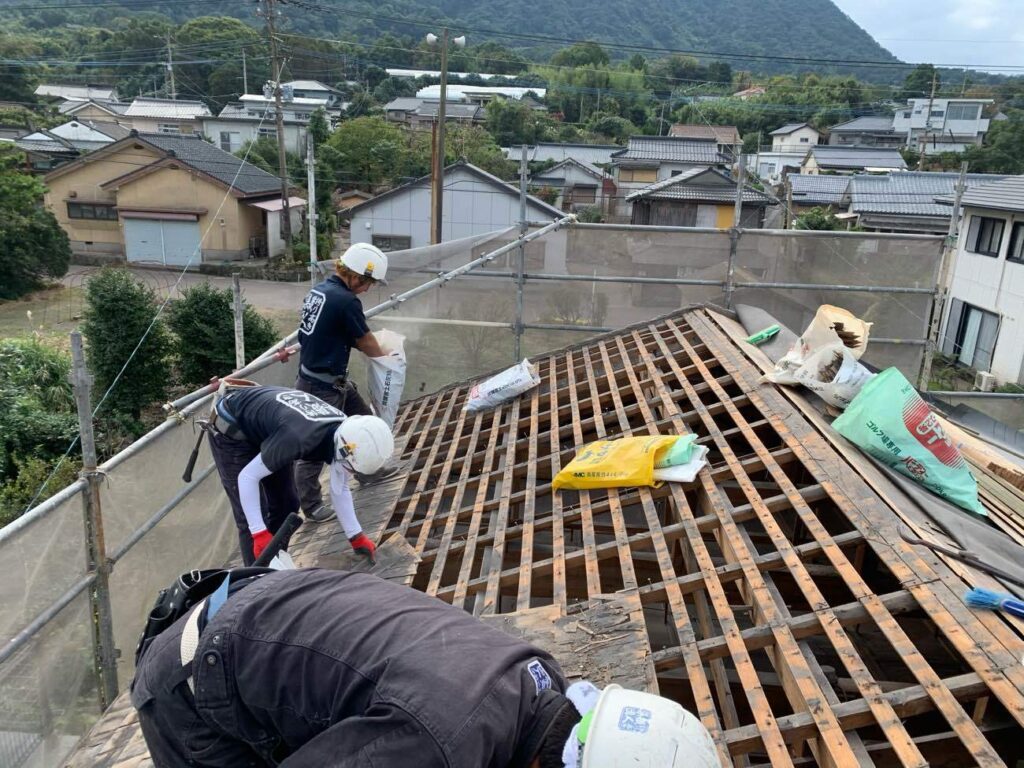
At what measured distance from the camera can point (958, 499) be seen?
3295 mm

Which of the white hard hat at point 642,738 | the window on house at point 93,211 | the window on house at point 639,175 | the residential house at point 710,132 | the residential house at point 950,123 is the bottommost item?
the window on house at point 93,211

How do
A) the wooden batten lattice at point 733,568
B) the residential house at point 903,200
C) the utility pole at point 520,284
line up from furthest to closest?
the residential house at point 903,200, the utility pole at point 520,284, the wooden batten lattice at point 733,568

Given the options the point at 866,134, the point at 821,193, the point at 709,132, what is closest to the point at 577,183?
the point at 821,193

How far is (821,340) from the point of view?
14.7 ft

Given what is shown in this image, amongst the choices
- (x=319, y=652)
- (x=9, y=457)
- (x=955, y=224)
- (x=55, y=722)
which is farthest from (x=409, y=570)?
(x=9, y=457)

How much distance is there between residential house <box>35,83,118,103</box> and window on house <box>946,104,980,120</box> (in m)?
53.5

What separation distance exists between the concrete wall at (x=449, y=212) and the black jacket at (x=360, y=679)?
20.9 metres

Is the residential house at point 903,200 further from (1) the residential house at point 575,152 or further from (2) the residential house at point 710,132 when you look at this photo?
(2) the residential house at point 710,132

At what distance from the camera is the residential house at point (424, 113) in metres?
44.9

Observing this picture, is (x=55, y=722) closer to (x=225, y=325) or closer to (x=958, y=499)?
(x=958, y=499)

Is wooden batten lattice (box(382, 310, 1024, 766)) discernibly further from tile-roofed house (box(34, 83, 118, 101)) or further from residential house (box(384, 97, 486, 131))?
tile-roofed house (box(34, 83, 118, 101))

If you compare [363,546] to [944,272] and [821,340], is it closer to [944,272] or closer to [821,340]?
[821,340]

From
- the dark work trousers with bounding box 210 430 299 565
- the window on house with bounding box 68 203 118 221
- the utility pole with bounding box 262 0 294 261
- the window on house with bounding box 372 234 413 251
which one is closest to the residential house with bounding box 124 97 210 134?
the window on house with bounding box 68 203 118 221

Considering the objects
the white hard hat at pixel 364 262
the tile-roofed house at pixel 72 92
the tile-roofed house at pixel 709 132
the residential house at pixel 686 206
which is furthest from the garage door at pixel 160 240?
the tile-roofed house at pixel 72 92
